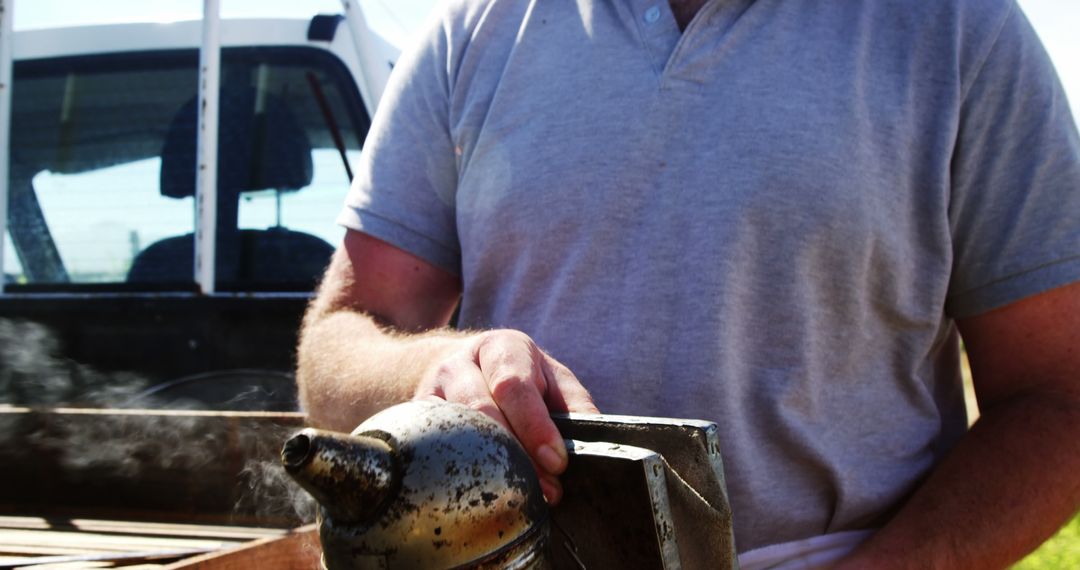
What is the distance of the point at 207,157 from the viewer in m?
3.63

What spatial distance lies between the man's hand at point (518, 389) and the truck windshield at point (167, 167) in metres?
2.71

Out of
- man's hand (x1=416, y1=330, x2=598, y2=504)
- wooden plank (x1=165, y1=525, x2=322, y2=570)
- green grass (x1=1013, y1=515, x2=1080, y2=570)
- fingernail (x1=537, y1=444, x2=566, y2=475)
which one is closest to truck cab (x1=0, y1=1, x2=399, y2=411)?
wooden plank (x1=165, y1=525, x2=322, y2=570)

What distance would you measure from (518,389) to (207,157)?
2.93m

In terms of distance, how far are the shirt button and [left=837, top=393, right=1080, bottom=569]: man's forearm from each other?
84cm

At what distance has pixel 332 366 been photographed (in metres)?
1.64

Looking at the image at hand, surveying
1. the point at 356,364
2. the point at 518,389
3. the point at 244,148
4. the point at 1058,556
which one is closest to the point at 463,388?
the point at 518,389

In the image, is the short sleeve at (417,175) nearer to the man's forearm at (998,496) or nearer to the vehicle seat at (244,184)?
the man's forearm at (998,496)

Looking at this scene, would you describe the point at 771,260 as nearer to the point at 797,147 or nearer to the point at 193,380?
the point at 797,147

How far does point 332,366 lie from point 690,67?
738 millimetres

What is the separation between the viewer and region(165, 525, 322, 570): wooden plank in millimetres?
1417

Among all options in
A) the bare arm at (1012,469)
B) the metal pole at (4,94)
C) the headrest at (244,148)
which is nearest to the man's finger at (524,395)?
the bare arm at (1012,469)

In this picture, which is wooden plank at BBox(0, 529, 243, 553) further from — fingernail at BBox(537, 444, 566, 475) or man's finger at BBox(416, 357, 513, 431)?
fingernail at BBox(537, 444, 566, 475)

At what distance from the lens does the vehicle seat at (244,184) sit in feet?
12.3

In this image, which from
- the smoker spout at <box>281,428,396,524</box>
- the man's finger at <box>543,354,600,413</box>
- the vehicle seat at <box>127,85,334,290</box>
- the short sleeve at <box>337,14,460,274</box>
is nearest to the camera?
the smoker spout at <box>281,428,396,524</box>
